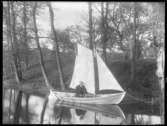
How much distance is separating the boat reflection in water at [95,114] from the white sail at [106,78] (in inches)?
10.1

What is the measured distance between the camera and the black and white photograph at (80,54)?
3.65m

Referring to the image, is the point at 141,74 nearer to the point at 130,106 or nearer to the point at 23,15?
the point at 130,106

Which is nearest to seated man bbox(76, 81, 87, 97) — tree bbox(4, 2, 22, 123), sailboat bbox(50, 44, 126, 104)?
sailboat bbox(50, 44, 126, 104)

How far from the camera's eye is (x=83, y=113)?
371 cm

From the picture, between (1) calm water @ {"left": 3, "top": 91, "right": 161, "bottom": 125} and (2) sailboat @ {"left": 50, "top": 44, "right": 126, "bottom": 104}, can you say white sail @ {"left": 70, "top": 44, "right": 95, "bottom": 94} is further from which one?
(1) calm water @ {"left": 3, "top": 91, "right": 161, "bottom": 125}

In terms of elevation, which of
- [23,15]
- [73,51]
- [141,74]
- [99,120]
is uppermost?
[23,15]

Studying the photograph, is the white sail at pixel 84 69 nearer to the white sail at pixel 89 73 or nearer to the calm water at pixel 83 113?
the white sail at pixel 89 73

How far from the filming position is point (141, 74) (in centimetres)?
384

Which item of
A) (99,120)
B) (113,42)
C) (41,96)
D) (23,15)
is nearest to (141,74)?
(113,42)

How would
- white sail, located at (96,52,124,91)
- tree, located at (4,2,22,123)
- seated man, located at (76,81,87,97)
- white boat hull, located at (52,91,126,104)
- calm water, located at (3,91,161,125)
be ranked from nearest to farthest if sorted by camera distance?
calm water, located at (3,91,161,125)
tree, located at (4,2,22,123)
white boat hull, located at (52,91,126,104)
white sail, located at (96,52,124,91)
seated man, located at (76,81,87,97)

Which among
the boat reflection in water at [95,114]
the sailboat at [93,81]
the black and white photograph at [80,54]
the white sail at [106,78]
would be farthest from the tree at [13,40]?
the white sail at [106,78]

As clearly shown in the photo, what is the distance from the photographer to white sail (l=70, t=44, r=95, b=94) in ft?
12.7

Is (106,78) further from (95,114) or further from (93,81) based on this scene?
(95,114)

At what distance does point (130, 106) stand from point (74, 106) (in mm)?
722
